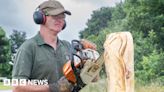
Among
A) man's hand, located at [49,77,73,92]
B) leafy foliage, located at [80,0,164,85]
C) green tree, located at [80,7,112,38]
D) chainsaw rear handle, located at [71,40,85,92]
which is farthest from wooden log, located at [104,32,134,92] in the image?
green tree, located at [80,7,112,38]

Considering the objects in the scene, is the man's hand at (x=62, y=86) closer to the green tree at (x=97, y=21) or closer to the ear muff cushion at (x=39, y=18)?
the ear muff cushion at (x=39, y=18)

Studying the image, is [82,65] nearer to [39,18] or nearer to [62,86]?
[62,86]

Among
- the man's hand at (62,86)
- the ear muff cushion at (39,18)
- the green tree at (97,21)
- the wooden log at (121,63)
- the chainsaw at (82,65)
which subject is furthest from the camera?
the green tree at (97,21)

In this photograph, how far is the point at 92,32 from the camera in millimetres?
45875

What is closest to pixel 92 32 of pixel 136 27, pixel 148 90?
pixel 136 27

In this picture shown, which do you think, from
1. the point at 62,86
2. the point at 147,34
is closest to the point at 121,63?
the point at 62,86

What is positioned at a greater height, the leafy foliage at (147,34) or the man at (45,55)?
the man at (45,55)

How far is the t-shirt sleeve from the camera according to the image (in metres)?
3.58

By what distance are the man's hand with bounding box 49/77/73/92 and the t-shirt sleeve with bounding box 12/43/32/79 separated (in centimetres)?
19

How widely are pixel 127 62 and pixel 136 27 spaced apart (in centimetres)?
1970

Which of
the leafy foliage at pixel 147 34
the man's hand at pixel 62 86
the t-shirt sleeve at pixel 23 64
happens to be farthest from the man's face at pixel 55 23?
the leafy foliage at pixel 147 34

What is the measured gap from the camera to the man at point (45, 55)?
141 inches

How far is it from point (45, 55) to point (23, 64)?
23 cm

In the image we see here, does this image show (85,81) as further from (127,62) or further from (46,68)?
(127,62)
